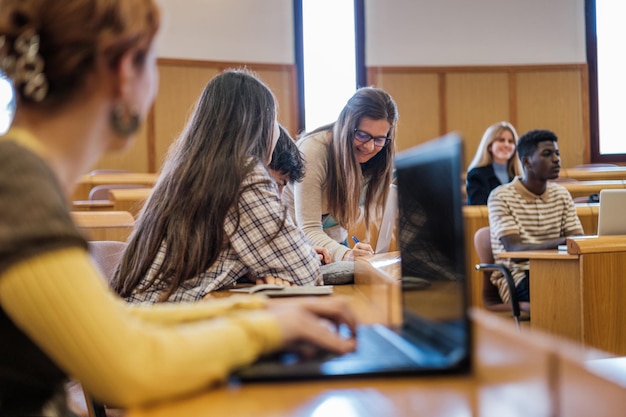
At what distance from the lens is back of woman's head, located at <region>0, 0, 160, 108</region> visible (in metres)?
0.91

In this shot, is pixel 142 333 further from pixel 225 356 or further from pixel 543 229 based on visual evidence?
pixel 543 229

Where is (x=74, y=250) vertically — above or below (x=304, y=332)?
above

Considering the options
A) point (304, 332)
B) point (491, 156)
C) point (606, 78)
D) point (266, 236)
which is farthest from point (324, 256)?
point (606, 78)

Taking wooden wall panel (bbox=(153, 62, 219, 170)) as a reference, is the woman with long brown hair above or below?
below

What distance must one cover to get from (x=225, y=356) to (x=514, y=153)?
573 cm

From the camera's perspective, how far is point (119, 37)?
935mm

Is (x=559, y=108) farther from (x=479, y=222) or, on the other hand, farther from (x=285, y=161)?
(x=285, y=161)

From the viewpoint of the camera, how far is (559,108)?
34.8ft

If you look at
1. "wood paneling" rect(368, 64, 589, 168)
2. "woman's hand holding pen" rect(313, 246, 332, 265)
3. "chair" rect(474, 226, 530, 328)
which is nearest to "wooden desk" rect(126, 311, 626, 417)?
"woman's hand holding pen" rect(313, 246, 332, 265)

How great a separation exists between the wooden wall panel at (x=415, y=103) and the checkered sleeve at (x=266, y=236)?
8.30m

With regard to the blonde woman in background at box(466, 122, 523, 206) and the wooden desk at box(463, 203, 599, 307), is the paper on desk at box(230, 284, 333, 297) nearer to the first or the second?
the wooden desk at box(463, 203, 599, 307)

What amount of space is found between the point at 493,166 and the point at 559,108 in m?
4.83

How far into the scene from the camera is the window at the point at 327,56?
9977 mm

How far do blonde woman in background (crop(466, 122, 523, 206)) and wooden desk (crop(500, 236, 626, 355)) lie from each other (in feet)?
8.12
